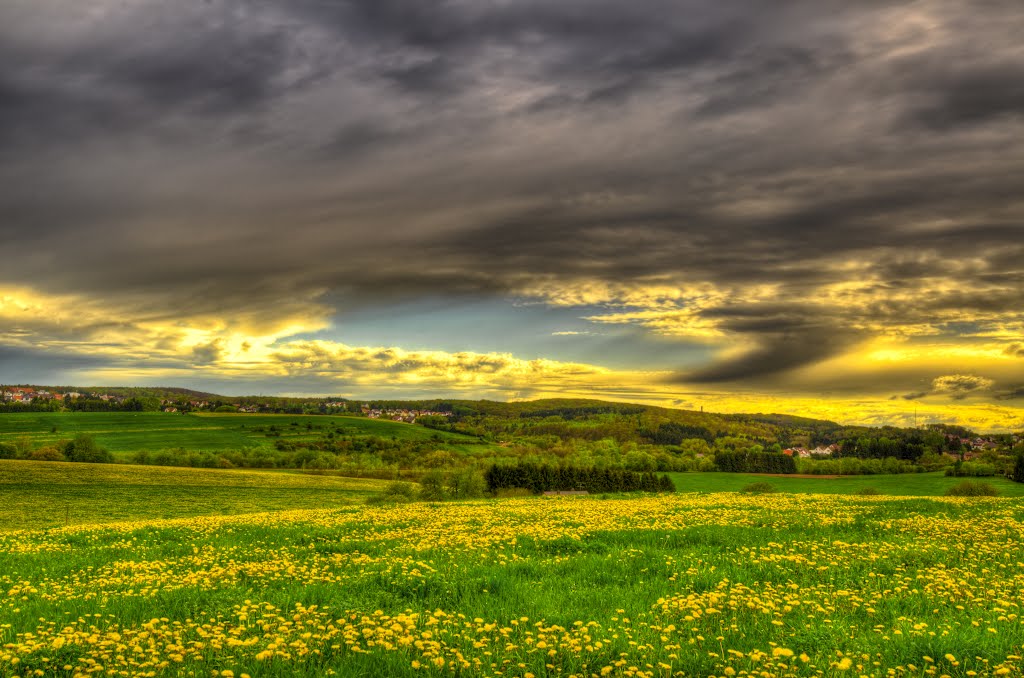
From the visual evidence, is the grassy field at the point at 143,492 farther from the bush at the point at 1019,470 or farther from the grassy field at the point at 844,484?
the bush at the point at 1019,470

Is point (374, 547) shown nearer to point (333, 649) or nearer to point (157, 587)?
point (157, 587)

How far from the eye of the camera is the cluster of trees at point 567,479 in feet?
293

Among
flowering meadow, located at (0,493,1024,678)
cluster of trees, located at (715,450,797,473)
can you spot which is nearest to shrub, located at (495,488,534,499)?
flowering meadow, located at (0,493,1024,678)

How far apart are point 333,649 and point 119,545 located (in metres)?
14.6

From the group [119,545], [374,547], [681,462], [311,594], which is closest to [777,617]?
[311,594]

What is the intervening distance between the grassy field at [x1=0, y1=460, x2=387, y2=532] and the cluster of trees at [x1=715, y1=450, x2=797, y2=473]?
3616 inches

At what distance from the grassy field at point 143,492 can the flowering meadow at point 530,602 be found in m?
44.5

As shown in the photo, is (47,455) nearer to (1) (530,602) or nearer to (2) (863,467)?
(1) (530,602)

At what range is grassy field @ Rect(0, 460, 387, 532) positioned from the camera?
57750 millimetres

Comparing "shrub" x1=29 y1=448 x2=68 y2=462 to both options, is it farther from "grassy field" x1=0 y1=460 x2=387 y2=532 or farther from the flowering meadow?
the flowering meadow

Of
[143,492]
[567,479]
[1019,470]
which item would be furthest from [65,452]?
[1019,470]

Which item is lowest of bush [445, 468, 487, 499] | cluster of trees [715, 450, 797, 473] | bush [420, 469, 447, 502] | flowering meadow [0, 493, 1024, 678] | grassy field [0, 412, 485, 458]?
cluster of trees [715, 450, 797, 473]

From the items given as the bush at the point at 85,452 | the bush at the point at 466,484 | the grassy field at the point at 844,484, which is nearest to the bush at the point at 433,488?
the bush at the point at 466,484

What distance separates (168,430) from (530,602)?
17775 centimetres
